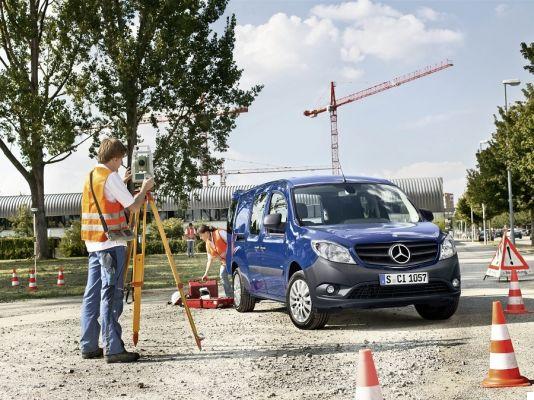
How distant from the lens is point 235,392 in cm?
661

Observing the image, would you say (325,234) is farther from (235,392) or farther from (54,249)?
(54,249)

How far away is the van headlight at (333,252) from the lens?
987 centimetres

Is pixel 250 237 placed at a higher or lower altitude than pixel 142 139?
lower

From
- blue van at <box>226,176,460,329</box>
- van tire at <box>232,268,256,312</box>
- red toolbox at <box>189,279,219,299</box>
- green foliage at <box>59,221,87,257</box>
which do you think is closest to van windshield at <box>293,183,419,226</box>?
blue van at <box>226,176,460,329</box>

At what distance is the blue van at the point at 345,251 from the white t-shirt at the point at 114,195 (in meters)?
2.68

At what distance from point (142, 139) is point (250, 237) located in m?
24.0

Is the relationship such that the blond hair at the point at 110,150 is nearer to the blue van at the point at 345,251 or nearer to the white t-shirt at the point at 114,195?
the white t-shirt at the point at 114,195

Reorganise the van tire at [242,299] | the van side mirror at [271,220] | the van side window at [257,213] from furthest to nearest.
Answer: the van tire at [242,299] → the van side window at [257,213] → the van side mirror at [271,220]

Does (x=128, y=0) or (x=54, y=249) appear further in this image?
(x=54, y=249)

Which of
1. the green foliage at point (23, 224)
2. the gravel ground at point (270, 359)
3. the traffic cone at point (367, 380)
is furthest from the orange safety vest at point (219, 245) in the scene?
the green foliage at point (23, 224)

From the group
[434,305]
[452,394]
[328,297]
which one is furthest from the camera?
[434,305]

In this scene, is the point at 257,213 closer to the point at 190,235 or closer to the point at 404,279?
the point at 404,279

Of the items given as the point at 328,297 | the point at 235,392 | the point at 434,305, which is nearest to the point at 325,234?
the point at 328,297

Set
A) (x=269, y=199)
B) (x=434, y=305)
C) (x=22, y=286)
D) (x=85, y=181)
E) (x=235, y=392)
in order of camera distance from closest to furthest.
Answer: (x=235, y=392) → (x=85, y=181) → (x=434, y=305) → (x=269, y=199) → (x=22, y=286)
